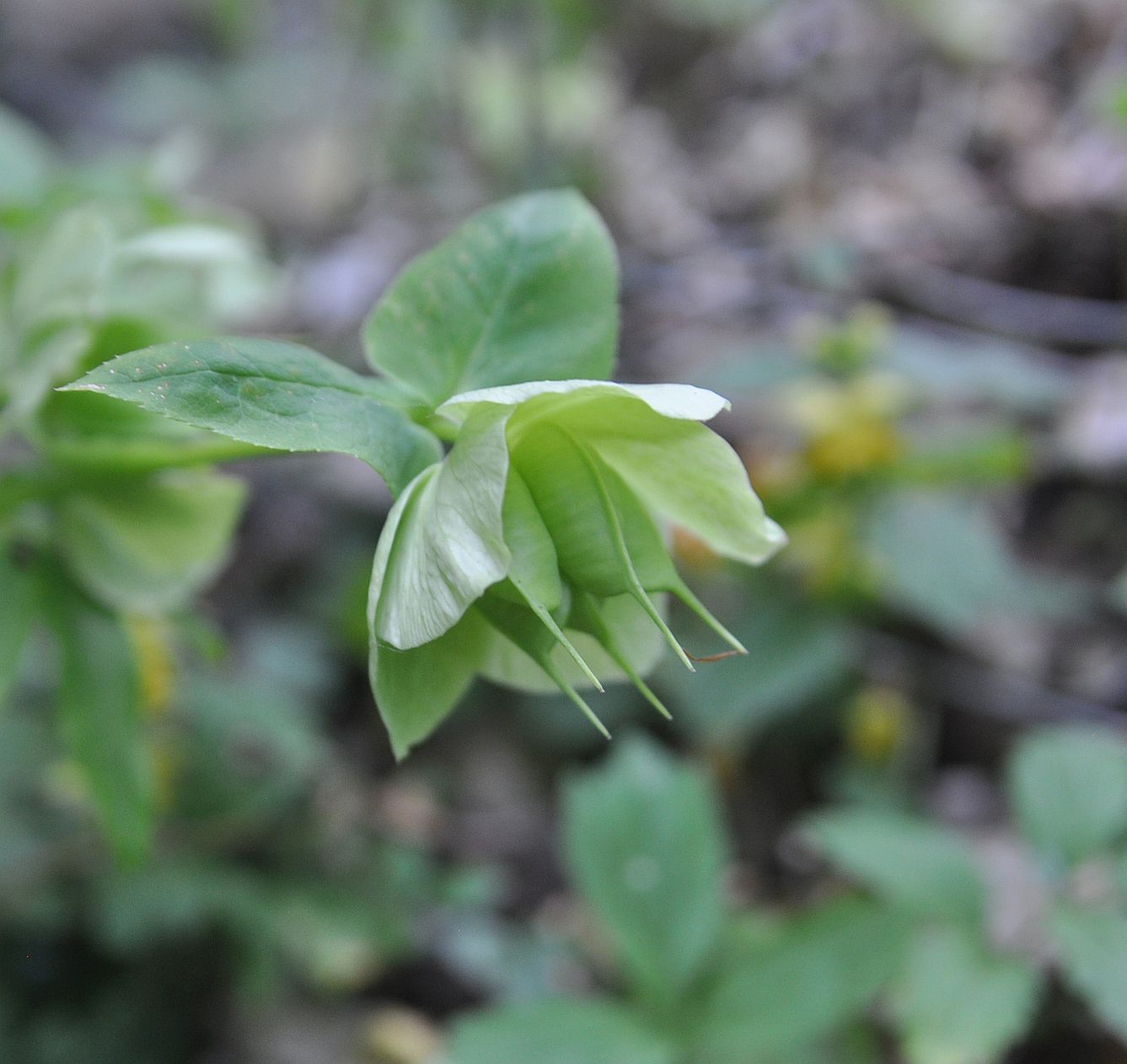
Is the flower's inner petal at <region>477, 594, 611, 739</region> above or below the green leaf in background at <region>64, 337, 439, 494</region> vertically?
below

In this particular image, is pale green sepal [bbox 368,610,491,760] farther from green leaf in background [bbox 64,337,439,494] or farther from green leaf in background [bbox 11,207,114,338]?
green leaf in background [bbox 11,207,114,338]

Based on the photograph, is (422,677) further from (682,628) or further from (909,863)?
(682,628)

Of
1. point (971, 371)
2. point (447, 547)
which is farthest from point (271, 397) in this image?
point (971, 371)

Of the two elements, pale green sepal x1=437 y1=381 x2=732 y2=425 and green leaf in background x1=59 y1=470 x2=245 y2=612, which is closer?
pale green sepal x1=437 y1=381 x2=732 y2=425

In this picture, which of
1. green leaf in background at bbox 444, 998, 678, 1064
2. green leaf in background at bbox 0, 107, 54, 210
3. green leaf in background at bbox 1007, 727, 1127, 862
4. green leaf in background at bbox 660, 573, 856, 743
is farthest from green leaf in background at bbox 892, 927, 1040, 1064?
green leaf in background at bbox 0, 107, 54, 210

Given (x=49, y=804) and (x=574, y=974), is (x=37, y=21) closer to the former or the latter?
(x=49, y=804)
